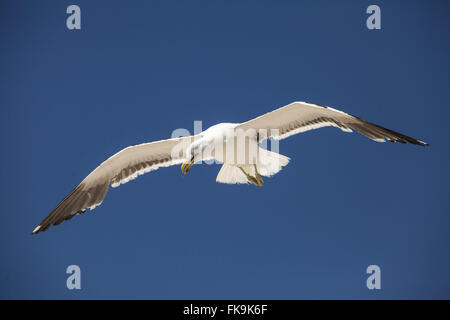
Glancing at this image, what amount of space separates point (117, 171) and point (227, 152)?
1.44 meters

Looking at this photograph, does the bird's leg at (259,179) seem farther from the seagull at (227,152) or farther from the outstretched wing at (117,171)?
the outstretched wing at (117,171)

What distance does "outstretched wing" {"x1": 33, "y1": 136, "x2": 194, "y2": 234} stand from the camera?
4.57 meters

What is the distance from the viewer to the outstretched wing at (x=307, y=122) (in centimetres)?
402

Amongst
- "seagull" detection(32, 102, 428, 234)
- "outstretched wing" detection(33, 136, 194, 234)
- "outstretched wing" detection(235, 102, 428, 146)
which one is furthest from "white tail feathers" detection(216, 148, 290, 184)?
"outstretched wing" detection(33, 136, 194, 234)

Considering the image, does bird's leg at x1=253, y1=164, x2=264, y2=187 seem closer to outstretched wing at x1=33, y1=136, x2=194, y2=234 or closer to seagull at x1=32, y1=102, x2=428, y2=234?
seagull at x1=32, y1=102, x2=428, y2=234

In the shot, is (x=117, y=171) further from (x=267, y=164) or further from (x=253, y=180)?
(x=267, y=164)

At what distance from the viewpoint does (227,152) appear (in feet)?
14.1

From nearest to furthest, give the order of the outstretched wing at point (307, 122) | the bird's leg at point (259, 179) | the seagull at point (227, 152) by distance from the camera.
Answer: the outstretched wing at point (307, 122) → the seagull at point (227, 152) → the bird's leg at point (259, 179)

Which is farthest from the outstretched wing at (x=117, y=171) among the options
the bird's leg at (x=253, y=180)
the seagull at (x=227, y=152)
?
the bird's leg at (x=253, y=180)

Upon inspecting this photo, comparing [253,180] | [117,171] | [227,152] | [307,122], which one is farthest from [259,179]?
[117,171]

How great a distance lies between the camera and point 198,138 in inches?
172

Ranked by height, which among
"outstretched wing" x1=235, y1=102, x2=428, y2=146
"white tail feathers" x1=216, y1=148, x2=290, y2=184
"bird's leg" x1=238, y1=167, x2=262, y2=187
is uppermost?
"outstretched wing" x1=235, y1=102, x2=428, y2=146

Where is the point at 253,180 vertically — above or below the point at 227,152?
below
